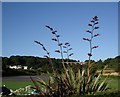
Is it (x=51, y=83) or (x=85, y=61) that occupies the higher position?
(x=85, y=61)

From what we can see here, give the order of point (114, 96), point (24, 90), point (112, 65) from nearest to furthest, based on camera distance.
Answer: point (114, 96) < point (24, 90) < point (112, 65)

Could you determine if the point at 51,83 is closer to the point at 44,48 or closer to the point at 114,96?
the point at 44,48

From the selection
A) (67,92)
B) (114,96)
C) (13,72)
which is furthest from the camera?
(13,72)

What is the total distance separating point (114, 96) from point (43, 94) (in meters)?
2.05

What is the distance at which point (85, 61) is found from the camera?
8.73 m

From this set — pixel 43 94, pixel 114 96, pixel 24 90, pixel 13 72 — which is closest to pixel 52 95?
pixel 43 94

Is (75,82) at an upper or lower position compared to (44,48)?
lower

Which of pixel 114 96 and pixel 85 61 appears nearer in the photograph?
pixel 114 96

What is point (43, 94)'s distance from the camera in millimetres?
7965

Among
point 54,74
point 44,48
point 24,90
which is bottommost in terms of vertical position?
point 24,90

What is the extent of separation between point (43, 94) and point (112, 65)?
18.4m

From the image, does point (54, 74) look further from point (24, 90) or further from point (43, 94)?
point (24, 90)

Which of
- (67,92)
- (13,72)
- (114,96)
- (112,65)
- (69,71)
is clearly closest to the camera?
(114,96)

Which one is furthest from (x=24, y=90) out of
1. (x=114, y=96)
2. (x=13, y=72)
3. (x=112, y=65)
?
(x=13, y=72)
